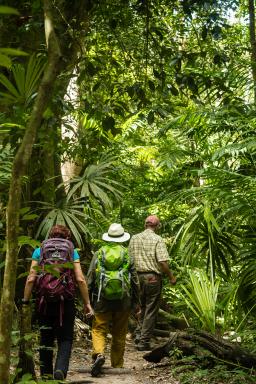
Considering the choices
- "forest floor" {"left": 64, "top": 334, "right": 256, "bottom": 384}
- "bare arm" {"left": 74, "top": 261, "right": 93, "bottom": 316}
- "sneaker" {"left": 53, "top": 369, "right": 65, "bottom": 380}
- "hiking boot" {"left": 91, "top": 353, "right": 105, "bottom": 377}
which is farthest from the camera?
"hiking boot" {"left": 91, "top": 353, "right": 105, "bottom": 377}

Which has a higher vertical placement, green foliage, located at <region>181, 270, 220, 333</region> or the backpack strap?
the backpack strap

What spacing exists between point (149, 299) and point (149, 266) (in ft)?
1.62

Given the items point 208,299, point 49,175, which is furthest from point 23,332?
point 49,175

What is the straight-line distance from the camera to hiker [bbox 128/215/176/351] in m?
8.03

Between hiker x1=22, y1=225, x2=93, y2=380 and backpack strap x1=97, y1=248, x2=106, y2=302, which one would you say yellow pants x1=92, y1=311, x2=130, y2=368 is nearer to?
backpack strap x1=97, y1=248, x2=106, y2=302

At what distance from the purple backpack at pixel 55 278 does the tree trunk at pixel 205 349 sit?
154cm

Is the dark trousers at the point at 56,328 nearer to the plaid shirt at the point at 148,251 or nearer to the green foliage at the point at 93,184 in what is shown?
the green foliage at the point at 93,184

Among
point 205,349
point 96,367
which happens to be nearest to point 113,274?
point 96,367

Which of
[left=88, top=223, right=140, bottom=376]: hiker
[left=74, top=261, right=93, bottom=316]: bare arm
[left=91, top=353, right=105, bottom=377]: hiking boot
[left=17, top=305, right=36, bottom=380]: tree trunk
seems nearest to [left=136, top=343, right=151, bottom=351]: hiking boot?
[left=88, top=223, right=140, bottom=376]: hiker

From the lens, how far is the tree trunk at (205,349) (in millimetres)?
5312

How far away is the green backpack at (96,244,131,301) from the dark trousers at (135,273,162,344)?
1.92 m

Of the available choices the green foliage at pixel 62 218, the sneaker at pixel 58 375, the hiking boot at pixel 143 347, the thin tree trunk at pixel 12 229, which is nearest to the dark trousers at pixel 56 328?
the sneaker at pixel 58 375

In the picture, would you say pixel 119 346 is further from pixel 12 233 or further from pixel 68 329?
pixel 12 233

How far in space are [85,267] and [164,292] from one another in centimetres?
251
